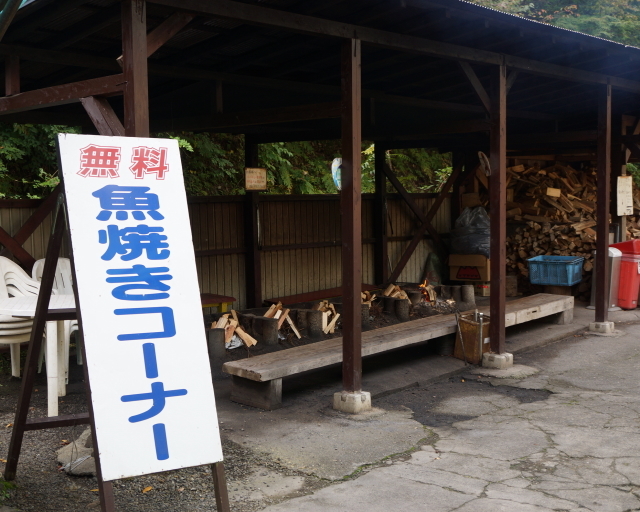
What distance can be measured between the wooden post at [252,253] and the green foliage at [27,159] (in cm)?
300

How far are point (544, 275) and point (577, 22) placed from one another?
33.8 ft

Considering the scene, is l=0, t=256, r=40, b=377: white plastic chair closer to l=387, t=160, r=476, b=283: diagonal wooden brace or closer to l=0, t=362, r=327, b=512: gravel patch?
l=0, t=362, r=327, b=512: gravel patch

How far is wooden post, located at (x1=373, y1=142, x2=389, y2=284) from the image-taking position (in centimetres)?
1239

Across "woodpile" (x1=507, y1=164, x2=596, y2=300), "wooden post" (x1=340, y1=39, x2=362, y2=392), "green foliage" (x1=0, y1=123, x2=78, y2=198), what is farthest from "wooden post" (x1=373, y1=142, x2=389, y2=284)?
"wooden post" (x1=340, y1=39, x2=362, y2=392)

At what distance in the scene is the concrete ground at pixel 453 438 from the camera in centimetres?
427

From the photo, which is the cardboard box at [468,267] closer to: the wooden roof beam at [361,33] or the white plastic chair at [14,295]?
the wooden roof beam at [361,33]

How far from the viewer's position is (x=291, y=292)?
11.1 m

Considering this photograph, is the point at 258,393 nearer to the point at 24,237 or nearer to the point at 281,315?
the point at 281,315

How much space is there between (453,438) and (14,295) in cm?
454

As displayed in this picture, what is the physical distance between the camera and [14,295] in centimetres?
715

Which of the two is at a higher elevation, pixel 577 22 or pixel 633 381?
pixel 577 22

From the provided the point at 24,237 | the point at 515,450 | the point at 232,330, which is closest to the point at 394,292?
the point at 232,330

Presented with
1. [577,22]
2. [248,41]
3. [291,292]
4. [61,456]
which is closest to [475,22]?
[248,41]

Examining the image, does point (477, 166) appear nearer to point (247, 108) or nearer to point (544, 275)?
point (544, 275)
